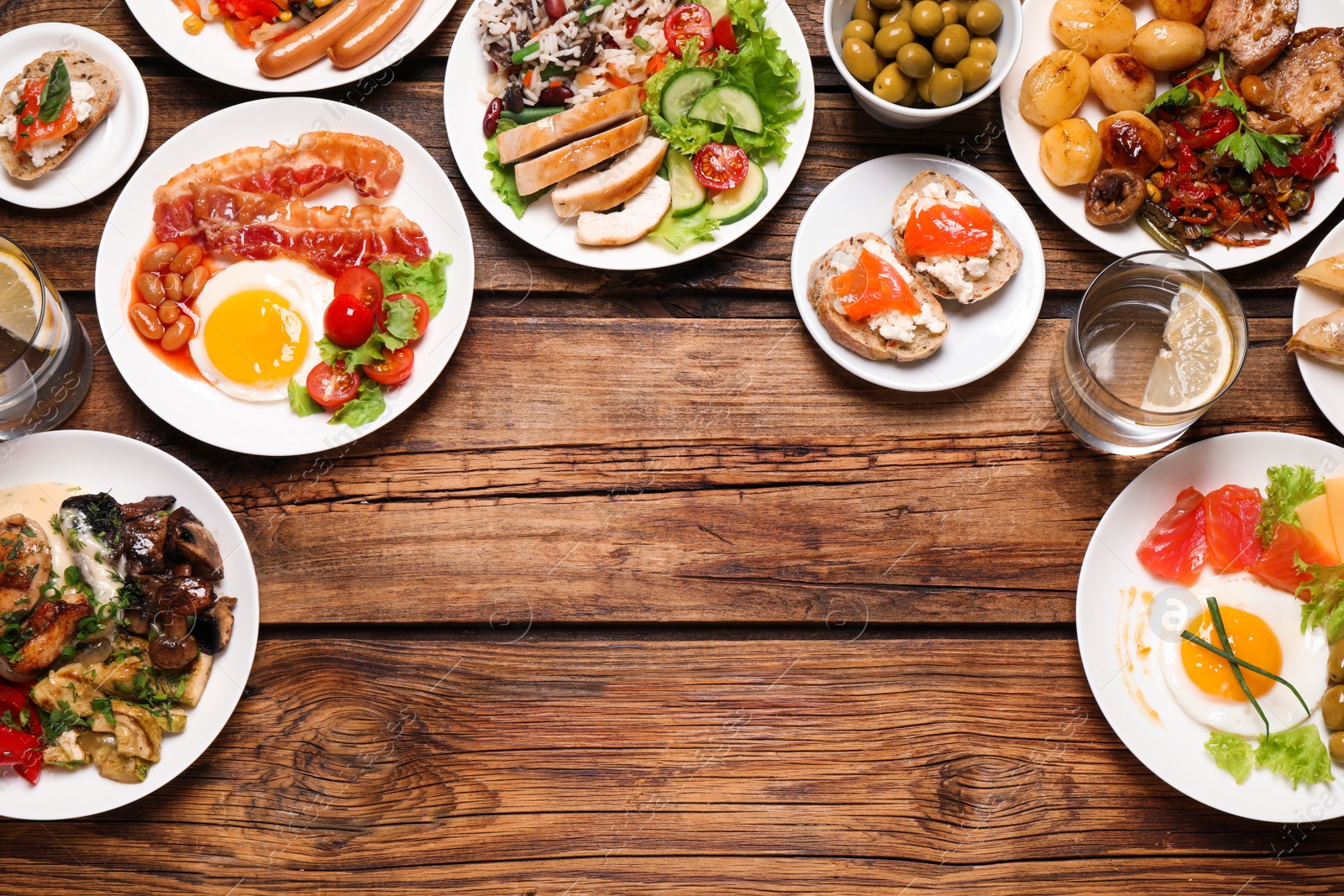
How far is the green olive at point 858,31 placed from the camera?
3020 millimetres

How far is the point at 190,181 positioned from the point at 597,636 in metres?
2.23

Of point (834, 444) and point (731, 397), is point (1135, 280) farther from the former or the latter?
point (731, 397)

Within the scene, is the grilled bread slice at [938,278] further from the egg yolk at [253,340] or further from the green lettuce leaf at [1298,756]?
the egg yolk at [253,340]

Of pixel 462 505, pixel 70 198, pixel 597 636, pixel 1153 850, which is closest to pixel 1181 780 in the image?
pixel 1153 850

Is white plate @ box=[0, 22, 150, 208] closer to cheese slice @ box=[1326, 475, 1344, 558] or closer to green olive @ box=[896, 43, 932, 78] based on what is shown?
green olive @ box=[896, 43, 932, 78]

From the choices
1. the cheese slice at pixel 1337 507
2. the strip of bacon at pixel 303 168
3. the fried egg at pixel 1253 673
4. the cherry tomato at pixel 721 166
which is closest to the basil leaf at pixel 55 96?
the strip of bacon at pixel 303 168

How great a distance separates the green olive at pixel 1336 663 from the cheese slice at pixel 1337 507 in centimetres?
32

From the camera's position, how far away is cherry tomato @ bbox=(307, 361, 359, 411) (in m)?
3.03

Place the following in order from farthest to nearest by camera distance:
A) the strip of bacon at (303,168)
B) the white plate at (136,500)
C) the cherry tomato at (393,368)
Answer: the strip of bacon at (303,168), the cherry tomato at (393,368), the white plate at (136,500)

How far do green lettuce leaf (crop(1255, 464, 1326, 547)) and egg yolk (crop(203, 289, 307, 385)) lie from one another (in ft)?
11.4

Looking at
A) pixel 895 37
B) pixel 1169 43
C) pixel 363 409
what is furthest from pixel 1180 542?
pixel 363 409

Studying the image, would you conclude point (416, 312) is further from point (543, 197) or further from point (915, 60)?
point (915, 60)

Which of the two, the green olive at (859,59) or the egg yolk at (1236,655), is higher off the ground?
the green olive at (859,59)

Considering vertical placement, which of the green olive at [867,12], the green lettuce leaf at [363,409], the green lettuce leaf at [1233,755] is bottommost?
the green lettuce leaf at [1233,755]
